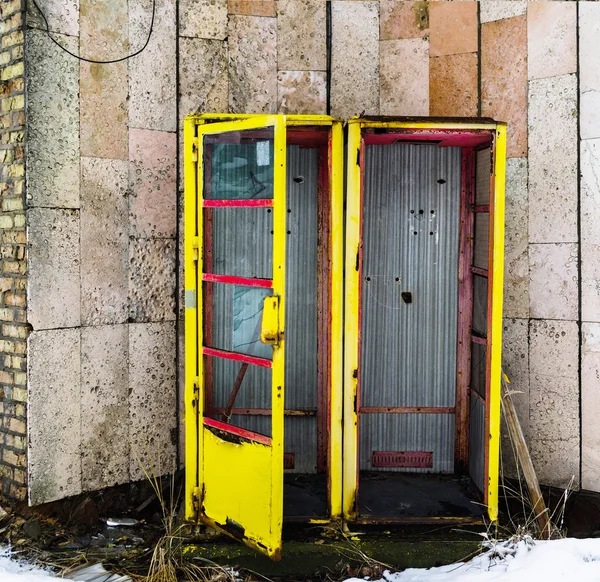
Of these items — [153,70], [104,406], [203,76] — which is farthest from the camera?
[203,76]

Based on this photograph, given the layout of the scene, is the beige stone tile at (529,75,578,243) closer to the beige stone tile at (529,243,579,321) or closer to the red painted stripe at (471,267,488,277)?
the beige stone tile at (529,243,579,321)

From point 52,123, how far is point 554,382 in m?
3.39

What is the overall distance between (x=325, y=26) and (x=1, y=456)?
333cm

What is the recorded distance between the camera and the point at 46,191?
356 centimetres

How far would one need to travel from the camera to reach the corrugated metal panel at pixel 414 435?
13.7ft

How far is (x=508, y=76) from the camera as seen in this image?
402 centimetres

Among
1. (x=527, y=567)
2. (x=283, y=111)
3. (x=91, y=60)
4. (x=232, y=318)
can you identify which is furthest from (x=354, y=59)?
(x=527, y=567)

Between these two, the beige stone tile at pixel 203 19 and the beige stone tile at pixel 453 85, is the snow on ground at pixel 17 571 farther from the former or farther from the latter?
the beige stone tile at pixel 453 85

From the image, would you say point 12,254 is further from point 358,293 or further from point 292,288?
point 358,293

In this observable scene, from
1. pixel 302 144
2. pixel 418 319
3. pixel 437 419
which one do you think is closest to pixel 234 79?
pixel 302 144

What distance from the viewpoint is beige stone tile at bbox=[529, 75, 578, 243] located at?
12.8 ft

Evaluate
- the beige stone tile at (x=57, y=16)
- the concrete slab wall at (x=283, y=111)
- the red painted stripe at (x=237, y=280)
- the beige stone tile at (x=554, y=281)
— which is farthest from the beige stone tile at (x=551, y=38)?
the beige stone tile at (x=57, y=16)

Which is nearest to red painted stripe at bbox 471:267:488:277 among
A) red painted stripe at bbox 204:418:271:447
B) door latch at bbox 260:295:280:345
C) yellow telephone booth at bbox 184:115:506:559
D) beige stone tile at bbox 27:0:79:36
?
yellow telephone booth at bbox 184:115:506:559

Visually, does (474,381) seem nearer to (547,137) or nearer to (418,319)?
(418,319)
